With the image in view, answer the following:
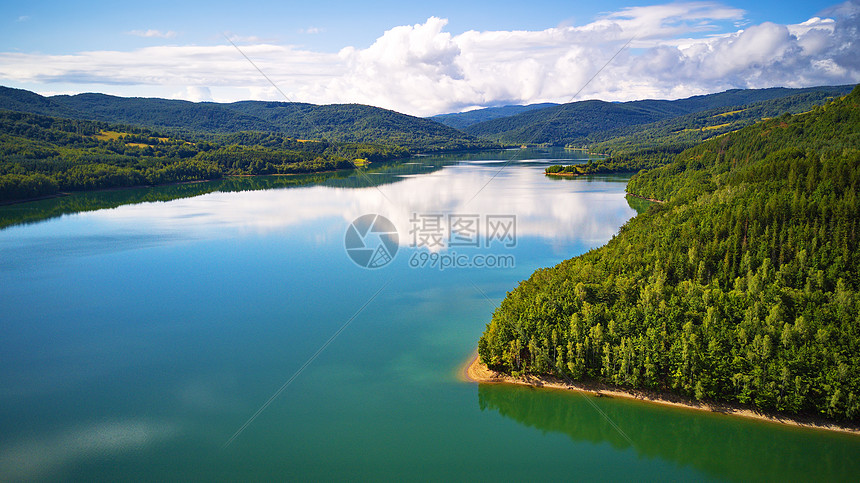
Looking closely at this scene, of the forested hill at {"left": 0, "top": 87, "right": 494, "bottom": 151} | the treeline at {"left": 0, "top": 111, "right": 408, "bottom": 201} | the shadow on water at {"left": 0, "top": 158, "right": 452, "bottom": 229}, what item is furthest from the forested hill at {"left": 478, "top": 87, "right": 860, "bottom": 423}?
the forested hill at {"left": 0, "top": 87, "right": 494, "bottom": 151}

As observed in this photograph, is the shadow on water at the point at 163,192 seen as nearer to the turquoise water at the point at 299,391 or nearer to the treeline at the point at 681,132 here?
the turquoise water at the point at 299,391

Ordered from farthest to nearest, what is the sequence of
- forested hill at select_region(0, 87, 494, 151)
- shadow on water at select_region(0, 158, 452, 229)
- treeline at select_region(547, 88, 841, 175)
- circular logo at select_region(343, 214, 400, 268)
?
1. forested hill at select_region(0, 87, 494, 151)
2. treeline at select_region(547, 88, 841, 175)
3. shadow on water at select_region(0, 158, 452, 229)
4. circular logo at select_region(343, 214, 400, 268)

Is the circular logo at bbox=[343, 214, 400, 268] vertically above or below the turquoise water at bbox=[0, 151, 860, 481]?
above

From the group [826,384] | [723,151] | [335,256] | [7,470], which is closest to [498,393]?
[826,384]

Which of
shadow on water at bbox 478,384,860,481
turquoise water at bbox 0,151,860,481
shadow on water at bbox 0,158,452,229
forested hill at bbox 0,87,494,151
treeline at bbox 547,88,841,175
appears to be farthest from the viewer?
forested hill at bbox 0,87,494,151

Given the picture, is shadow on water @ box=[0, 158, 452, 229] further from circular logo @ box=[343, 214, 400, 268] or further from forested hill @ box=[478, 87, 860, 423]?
forested hill @ box=[478, 87, 860, 423]

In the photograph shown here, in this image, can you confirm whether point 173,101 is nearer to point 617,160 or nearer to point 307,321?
point 617,160

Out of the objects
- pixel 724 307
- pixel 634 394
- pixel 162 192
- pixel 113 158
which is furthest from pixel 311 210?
pixel 113 158

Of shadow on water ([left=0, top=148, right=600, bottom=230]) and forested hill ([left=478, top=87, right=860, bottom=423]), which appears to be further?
shadow on water ([left=0, top=148, right=600, bottom=230])
